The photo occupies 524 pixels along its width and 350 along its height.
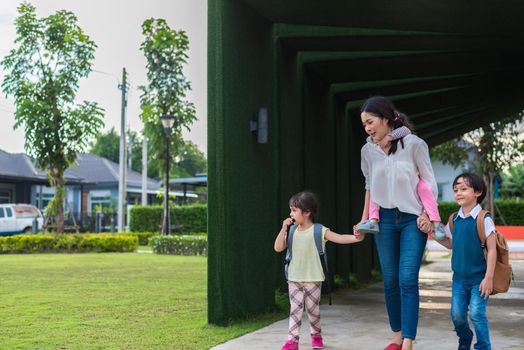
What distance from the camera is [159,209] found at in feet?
111

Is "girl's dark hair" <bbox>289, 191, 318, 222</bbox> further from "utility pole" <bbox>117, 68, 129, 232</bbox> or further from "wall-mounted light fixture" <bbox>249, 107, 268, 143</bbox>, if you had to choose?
"utility pole" <bbox>117, 68, 129, 232</bbox>

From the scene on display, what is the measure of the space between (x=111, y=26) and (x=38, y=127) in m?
16.6

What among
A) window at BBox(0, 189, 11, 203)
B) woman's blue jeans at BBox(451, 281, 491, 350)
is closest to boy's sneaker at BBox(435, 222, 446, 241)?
woman's blue jeans at BBox(451, 281, 491, 350)

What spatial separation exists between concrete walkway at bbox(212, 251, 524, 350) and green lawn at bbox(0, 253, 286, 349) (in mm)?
407

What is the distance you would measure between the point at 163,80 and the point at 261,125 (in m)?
23.4

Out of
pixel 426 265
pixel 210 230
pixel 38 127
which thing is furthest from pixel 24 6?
pixel 210 230

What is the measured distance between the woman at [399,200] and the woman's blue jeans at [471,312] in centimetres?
26

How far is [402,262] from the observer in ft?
16.1

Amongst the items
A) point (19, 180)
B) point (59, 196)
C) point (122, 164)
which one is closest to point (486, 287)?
point (59, 196)

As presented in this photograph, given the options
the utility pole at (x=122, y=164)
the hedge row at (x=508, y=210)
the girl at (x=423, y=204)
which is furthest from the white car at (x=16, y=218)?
the girl at (x=423, y=204)

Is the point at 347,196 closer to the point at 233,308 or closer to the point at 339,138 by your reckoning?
the point at 339,138

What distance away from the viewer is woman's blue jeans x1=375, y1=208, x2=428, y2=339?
4883 mm

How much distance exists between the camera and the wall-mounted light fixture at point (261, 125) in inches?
280

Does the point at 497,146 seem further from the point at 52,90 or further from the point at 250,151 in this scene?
the point at 250,151
